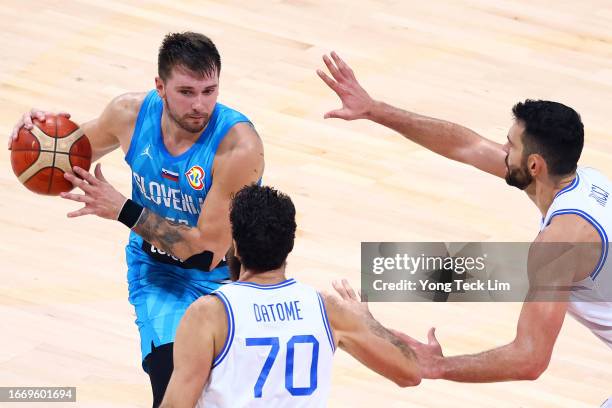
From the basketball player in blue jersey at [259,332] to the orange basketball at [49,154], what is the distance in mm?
1735

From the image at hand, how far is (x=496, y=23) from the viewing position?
1178 cm

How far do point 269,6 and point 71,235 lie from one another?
383cm

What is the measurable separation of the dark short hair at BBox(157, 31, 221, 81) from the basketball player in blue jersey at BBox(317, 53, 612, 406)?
134cm

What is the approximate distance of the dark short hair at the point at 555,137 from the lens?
5.66m

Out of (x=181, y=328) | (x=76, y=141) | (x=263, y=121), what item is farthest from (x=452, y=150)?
(x=263, y=121)

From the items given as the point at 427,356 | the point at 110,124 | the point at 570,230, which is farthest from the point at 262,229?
the point at 110,124

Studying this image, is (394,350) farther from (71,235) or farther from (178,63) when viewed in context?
(71,235)

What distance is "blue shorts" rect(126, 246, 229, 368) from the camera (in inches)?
238

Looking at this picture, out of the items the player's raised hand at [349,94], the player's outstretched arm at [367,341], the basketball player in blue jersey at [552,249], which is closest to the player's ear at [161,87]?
the player's raised hand at [349,94]

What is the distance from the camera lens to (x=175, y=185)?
6.15 meters

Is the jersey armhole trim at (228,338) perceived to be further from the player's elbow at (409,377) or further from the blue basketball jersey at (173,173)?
the blue basketball jersey at (173,173)

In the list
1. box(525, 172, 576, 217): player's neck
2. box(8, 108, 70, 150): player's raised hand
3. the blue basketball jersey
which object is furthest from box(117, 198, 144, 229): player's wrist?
box(525, 172, 576, 217): player's neck

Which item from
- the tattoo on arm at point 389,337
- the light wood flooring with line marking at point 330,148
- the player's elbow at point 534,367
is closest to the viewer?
the tattoo on arm at point 389,337

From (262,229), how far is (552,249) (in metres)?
1.37
